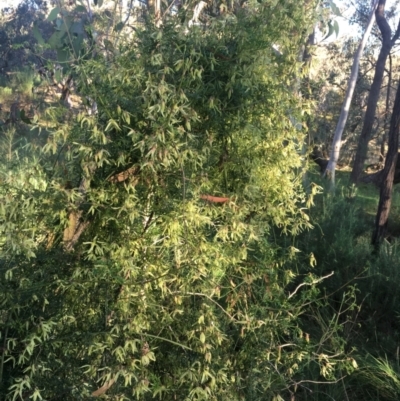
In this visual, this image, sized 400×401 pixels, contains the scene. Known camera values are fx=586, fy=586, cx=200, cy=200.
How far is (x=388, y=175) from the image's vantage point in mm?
8367

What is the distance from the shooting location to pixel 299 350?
3.64m

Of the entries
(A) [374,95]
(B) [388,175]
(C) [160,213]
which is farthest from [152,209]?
(A) [374,95]

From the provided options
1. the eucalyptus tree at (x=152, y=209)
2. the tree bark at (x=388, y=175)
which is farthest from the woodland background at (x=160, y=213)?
the tree bark at (x=388, y=175)

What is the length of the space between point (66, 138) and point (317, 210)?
567 cm

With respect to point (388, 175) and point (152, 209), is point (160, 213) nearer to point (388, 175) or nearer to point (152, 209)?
point (152, 209)

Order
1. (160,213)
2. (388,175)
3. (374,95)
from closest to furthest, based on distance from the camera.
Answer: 1. (160,213)
2. (388,175)
3. (374,95)

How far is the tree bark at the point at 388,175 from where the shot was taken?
8.06 m

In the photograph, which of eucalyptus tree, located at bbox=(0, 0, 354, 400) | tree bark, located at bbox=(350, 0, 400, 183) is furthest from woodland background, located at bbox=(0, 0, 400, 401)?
tree bark, located at bbox=(350, 0, 400, 183)

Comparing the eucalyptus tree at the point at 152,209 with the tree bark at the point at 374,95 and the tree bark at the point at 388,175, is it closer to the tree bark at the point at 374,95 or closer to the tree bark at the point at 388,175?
the tree bark at the point at 388,175

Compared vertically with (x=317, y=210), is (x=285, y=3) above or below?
above

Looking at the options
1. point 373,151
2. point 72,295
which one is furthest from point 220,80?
point 373,151

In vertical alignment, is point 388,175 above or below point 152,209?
above

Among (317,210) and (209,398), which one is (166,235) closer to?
(209,398)

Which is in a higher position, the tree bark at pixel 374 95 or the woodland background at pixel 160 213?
the tree bark at pixel 374 95
